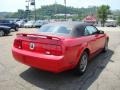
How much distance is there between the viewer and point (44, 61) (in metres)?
5.14

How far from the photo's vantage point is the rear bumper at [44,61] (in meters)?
5.03

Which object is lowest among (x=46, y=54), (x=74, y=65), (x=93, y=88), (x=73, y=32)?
(x=93, y=88)

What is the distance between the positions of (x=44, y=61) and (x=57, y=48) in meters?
0.44

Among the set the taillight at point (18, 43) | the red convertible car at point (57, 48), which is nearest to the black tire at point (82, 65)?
the red convertible car at point (57, 48)

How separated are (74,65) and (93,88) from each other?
0.79 metres

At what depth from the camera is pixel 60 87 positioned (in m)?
5.12

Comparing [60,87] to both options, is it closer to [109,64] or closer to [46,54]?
[46,54]

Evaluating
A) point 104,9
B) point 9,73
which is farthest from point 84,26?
point 104,9

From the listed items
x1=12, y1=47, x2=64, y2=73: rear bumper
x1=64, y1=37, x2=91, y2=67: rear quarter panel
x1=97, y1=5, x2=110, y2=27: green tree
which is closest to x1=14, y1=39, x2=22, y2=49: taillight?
x1=12, y1=47, x2=64, y2=73: rear bumper

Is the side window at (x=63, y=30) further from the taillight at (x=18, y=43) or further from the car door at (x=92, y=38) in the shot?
the taillight at (x=18, y=43)

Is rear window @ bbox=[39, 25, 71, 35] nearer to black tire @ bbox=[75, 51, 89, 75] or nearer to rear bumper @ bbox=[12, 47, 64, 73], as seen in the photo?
black tire @ bbox=[75, 51, 89, 75]

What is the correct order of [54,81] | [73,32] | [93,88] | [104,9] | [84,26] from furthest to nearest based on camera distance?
[104,9] → [84,26] → [73,32] → [54,81] → [93,88]

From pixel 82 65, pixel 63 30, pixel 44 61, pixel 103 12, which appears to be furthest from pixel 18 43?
pixel 103 12

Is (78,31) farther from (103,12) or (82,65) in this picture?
(103,12)
